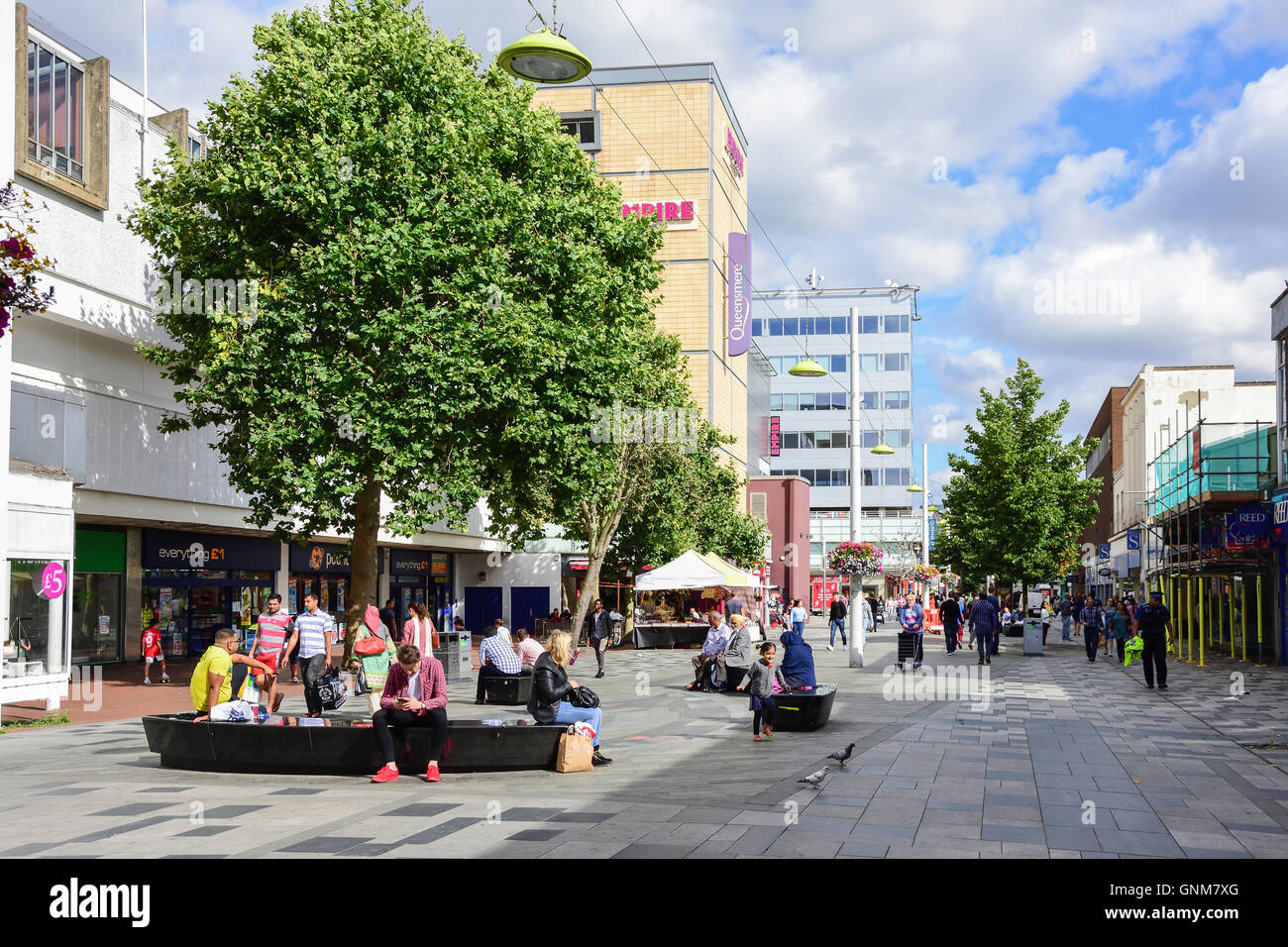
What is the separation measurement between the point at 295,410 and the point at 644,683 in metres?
8.55

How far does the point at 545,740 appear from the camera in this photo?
11570 millimetres

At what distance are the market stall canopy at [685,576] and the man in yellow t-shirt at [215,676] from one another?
2049cm

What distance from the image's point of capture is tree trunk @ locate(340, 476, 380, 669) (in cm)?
2103

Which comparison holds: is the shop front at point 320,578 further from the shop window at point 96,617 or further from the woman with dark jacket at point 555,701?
the woman with dark jacket at point 555,701

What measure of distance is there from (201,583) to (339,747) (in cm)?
2165

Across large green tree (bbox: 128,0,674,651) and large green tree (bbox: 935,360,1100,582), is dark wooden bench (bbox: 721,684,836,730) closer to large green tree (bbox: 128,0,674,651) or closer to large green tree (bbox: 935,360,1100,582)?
large green tree (bbox: 128,0,674,651)

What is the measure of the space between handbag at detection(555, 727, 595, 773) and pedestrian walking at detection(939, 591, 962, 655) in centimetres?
2279

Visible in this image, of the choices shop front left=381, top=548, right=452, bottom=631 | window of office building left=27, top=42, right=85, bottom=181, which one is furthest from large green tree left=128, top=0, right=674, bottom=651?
shop front left=381, top=548, right=452, bottom=631

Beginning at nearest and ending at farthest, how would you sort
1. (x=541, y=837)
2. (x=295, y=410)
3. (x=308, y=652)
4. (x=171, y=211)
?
1. (x=541, y=837)
2. (x=308, y=652)
3. (x=295, y=410)
4. (x=171, y=211)

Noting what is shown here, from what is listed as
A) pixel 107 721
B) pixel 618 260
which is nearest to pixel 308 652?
pixel 107 721

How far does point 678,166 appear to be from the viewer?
57.4 metres

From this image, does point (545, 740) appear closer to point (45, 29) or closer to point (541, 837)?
point (541, 837)

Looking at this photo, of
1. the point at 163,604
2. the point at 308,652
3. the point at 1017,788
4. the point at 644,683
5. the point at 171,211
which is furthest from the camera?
the point at 163,604

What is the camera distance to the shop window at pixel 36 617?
18.0m
